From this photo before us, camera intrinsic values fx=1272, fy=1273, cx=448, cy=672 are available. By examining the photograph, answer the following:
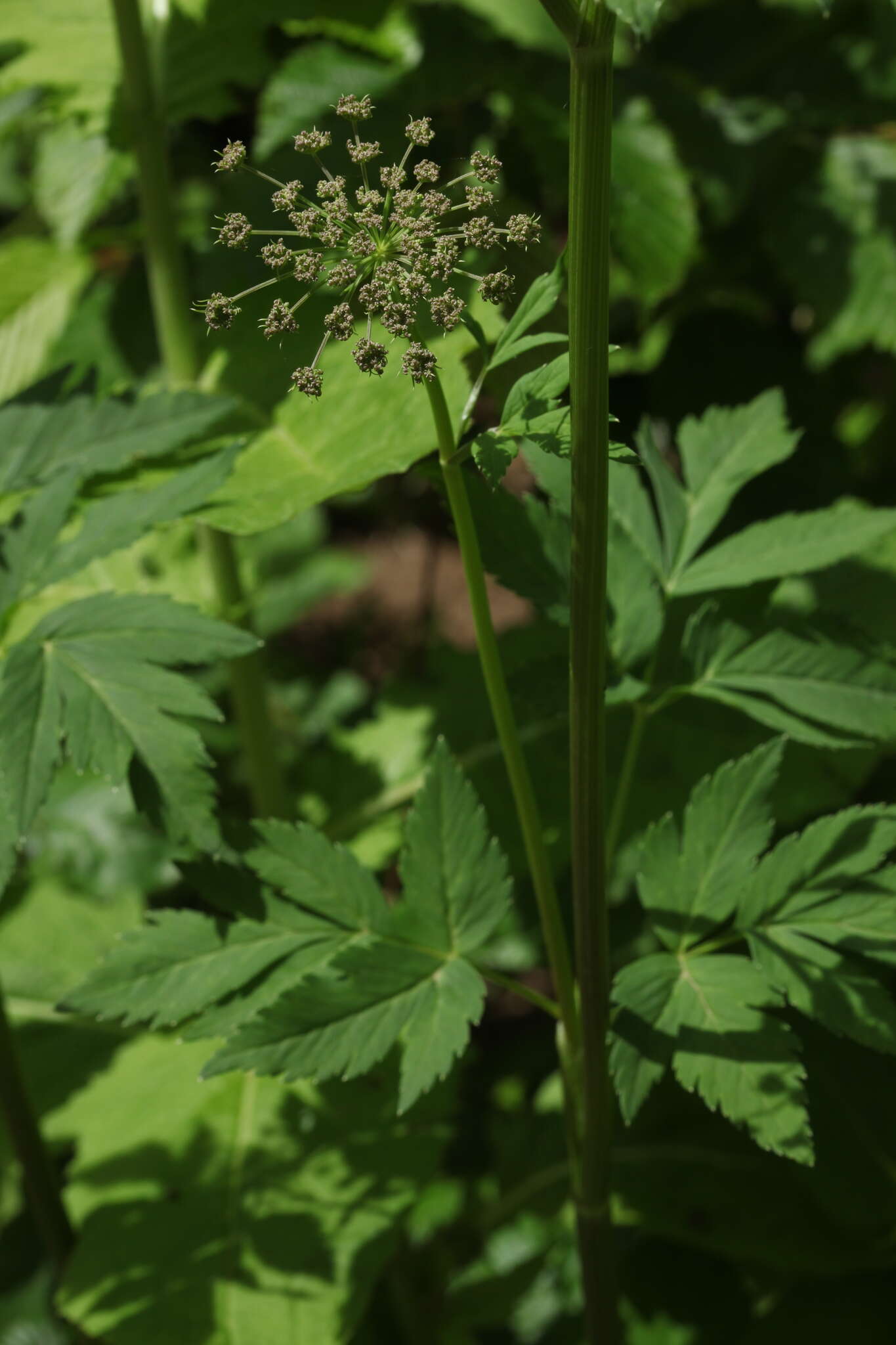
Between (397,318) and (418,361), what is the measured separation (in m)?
0.03

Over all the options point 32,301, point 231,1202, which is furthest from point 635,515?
point 32,301

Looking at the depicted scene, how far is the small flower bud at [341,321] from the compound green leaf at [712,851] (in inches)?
21.2

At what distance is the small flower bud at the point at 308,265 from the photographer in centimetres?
76

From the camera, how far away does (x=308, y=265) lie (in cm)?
76

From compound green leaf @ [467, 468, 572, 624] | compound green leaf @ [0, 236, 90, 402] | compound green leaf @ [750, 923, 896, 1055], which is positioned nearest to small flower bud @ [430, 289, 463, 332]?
compound green leaf @ [467, 468, 572, 624]

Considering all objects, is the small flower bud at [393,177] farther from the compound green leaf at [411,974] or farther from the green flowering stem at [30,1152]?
the green flowering stem at [30,1152]

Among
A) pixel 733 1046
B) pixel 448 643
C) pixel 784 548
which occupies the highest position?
pixel 784 548

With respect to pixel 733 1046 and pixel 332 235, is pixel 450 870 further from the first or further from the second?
pixel 332 235

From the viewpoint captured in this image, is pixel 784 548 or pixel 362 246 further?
pixel 784 548

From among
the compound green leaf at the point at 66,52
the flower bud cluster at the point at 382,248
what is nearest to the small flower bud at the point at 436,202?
the flower bud cluster at the point at 382,248

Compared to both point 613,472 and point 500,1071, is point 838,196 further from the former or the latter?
point 500,1071

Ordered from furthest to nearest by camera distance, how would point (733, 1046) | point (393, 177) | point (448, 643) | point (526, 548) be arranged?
point (448, 643)
point (526, 548)
point (733, 1046)
point (393, 177)

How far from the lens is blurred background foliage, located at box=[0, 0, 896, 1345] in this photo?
1.60 metres

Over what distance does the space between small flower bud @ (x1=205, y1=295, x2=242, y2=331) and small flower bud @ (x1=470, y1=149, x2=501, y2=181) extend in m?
0.16
